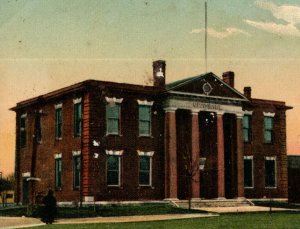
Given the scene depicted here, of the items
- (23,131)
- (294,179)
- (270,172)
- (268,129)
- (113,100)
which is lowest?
(294,179)

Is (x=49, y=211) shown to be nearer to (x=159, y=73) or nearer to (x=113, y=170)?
(x=113, y=170)

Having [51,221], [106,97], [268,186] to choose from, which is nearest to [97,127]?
[106,97]

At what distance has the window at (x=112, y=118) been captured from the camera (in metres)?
34.9

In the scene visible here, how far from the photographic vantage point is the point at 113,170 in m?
34.9

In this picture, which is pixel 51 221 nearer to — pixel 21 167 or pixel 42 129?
pixel 42 129

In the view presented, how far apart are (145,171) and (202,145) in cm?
453

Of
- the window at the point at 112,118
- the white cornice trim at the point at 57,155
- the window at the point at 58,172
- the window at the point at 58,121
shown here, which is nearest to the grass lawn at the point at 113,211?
the window at the point at 58,172

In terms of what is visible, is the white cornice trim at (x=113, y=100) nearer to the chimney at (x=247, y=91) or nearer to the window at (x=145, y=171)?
the window at (x=145, y=171)

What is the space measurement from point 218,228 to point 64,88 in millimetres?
16984

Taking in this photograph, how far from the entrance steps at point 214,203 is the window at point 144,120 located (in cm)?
423

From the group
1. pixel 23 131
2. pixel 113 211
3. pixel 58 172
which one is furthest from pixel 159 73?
pixel 23 131

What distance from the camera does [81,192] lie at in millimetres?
34250

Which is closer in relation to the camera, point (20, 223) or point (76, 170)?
point (20, 223)

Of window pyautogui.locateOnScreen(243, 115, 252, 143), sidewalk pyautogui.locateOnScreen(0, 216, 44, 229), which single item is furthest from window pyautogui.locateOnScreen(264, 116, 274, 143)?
sidewalk pyautogui.locateOnScreen(0, 216, 44, 229)
